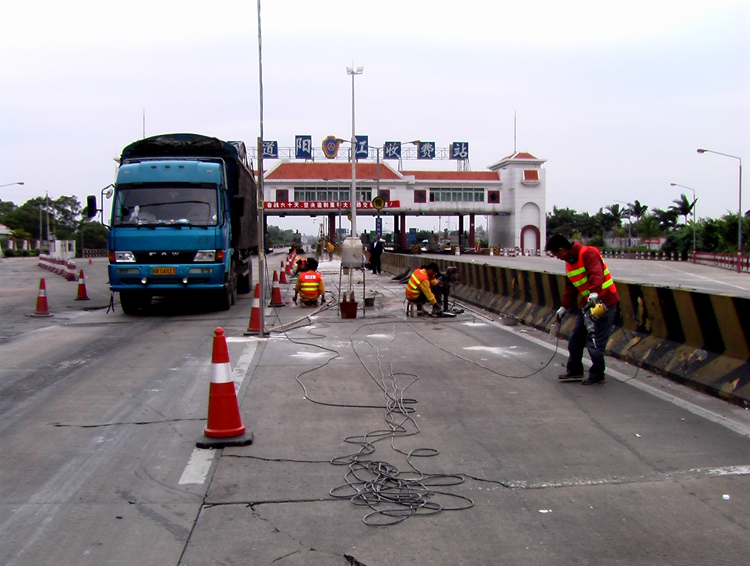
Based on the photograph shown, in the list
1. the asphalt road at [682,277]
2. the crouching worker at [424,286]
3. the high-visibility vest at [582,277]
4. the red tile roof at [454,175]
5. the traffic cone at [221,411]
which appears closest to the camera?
the traffic cone at [221,411]

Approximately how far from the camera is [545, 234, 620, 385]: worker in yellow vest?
8023mm

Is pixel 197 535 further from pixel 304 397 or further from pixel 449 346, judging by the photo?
pixel 449 346

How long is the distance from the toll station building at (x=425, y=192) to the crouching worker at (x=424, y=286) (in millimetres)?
62646

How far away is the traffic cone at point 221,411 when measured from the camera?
19.7ft

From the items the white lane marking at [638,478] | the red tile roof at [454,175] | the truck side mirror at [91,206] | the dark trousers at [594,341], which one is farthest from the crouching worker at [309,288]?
the red tile roof at [454,175]

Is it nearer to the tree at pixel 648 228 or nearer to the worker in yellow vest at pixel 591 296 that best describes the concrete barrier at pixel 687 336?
the worker in yellow vest at pixel 591 296

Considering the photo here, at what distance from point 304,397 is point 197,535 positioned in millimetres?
3604

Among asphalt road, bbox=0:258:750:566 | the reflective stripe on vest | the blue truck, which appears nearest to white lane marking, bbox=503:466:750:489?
Answer: asphalt road, bbox=0:258:750:566

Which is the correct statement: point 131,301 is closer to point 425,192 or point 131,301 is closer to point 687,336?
point 687,336

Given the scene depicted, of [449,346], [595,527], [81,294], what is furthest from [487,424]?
[81,294]

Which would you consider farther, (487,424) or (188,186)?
(188,186)

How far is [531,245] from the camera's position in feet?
283

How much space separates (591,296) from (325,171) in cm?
7543

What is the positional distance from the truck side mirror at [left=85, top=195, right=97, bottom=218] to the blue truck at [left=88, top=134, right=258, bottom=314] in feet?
0.15
